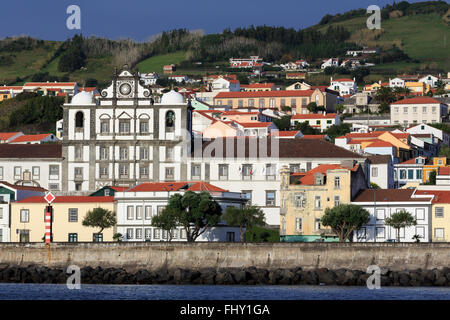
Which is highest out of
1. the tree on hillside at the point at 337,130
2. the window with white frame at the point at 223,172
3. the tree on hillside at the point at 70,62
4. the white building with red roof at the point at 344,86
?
the tree on hillside at the point at 70,62

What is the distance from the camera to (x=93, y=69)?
644 ft

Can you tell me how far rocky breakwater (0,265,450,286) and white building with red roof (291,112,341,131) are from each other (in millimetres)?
70097

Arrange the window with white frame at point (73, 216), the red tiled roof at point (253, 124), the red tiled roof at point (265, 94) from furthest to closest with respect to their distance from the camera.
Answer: the red tiled roof at point (265, 94)
the red tiled roof at point (253, 124)
the window with white frame at point (73, 216)

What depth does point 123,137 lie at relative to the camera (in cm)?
8319

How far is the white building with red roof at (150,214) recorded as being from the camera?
67.6 m

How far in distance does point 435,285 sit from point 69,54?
495ft

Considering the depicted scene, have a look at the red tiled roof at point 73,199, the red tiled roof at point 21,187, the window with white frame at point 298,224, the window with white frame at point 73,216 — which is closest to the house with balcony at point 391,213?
the window with white frame at point 298,224

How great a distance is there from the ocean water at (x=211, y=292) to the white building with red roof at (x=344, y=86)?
116 m

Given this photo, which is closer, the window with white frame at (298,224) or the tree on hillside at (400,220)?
the tree on hillside at (400,220)

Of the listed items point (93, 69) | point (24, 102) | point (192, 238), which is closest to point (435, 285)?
point (192, 238)

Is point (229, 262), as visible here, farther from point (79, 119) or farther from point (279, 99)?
point (279, 99)

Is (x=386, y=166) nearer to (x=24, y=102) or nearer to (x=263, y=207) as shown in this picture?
(x=263, y=207)

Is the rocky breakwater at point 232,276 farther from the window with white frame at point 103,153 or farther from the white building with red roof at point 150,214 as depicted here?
the window with white frame at point 103,153

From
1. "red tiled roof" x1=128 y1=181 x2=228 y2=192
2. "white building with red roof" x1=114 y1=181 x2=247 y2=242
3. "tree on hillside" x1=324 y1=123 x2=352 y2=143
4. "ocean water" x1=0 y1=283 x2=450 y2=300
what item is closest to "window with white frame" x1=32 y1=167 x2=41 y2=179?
"red tiled roof" x1=128 y1=181 x2=228 y2=192
